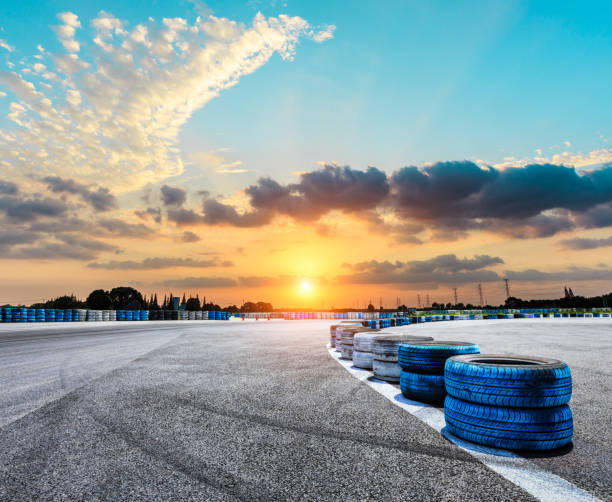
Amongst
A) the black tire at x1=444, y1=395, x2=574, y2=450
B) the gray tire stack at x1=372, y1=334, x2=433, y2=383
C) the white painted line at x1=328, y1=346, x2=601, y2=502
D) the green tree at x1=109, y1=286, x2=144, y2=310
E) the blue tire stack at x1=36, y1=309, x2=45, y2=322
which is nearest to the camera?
the white painted line at x1=328, y1=346, x2=601, y2=502

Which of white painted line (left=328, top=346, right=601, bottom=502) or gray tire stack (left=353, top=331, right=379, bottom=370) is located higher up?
gray tire stack (left=353, top=331, right=379, bottom=370)

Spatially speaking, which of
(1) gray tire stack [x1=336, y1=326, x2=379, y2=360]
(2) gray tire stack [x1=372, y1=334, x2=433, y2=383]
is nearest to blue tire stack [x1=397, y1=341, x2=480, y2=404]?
(2) gray tire stack [x1=372, y1=334, x2=433, y2=383]

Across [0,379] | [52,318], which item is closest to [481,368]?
[0,379]

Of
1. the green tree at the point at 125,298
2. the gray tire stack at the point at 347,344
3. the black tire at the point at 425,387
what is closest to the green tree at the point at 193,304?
the green tree at the point at 125,298

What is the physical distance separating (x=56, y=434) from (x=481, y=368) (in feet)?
18.2

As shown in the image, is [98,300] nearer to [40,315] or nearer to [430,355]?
[40,315]

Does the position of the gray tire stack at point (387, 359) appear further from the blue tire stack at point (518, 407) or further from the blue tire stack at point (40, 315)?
the blue tire stack at point (40, 315)

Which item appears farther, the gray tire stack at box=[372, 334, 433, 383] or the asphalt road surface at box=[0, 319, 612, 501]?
the gray tire stack at box=[372, 334, 433, 383]

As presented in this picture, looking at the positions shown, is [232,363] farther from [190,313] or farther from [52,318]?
[190,313]

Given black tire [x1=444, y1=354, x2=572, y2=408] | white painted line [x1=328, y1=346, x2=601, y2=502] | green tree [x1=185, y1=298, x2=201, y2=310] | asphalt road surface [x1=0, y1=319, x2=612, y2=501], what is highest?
green tree [x1=185, y1=298, x2=201, y2=310]

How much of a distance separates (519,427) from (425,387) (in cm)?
214

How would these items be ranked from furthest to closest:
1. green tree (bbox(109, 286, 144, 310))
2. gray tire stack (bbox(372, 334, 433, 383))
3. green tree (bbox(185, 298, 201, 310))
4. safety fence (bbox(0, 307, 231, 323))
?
green tree (bbox(185, 298, 201, 310))
green tree (bbox(109, 286, 144, 310))
safety fence (bbox(0, 307, 231, 323))
gray tire stack (bbox(372, 334, 433, 383))

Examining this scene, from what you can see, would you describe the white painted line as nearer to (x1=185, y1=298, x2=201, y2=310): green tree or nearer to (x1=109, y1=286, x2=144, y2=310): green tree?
(x1=109, y1=286, x2=144, y2=310): green tree

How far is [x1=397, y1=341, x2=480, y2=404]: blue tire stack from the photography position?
6332mm
